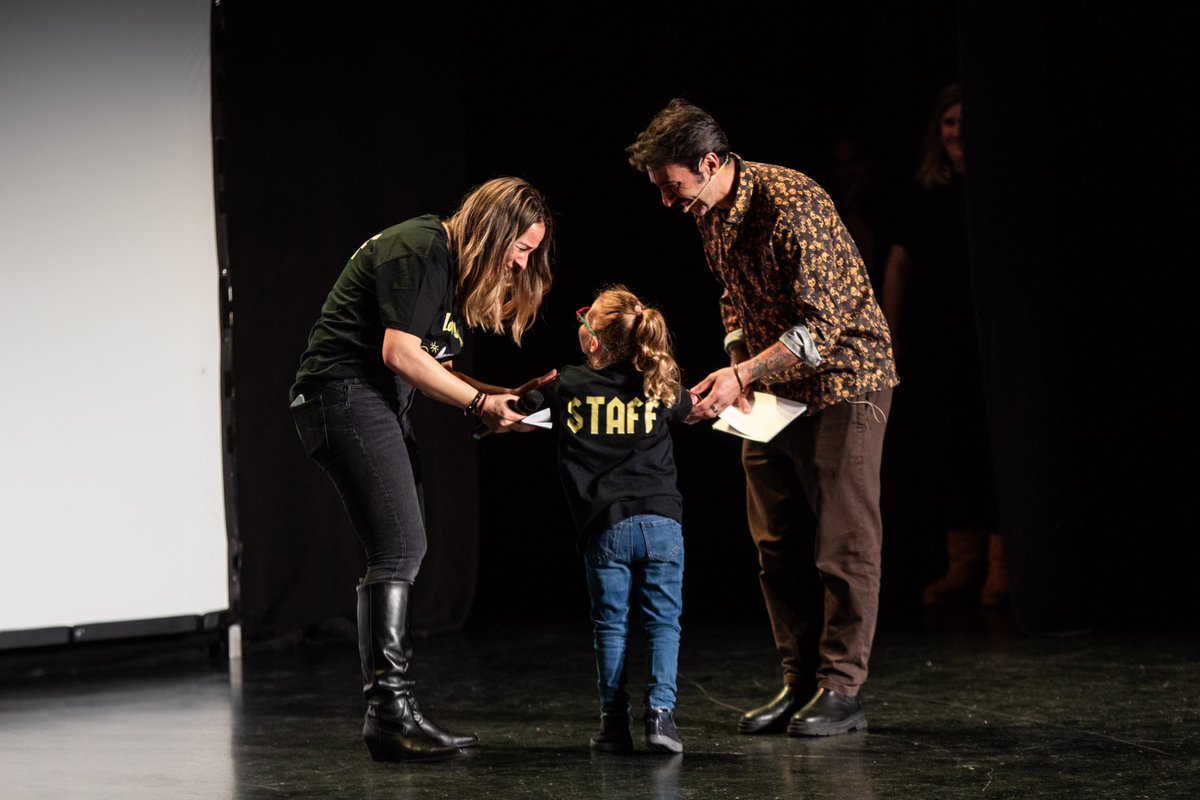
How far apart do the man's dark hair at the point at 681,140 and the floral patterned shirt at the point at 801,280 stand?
101 millimetres

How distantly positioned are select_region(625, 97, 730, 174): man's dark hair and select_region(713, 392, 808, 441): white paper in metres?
0.51

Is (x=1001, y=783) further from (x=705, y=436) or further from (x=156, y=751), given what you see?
(x=705, y=436)

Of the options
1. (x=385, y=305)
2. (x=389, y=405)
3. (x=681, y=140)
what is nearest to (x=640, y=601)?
(x=389, y=405)

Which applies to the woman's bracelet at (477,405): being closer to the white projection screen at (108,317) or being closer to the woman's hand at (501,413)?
the woman's hand at (501,413)

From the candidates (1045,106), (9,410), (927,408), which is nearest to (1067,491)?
(927,408)

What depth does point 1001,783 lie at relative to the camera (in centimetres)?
257

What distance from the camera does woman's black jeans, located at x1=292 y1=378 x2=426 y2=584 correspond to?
2854 mm

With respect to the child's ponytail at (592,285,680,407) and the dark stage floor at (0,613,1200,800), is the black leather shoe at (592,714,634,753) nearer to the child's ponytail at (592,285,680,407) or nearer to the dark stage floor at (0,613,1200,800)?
the dark stage floor at (0,613,1200,800)

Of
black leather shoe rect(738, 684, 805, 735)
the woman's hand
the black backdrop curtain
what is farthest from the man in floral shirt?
the black backdrop curtain

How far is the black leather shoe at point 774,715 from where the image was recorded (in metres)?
3.12

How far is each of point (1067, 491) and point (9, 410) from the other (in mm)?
3149

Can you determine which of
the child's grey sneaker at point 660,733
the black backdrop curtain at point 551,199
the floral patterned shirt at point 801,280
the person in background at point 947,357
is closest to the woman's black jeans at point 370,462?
the child's grey sneaker at point 660,733

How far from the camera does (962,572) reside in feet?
17.0

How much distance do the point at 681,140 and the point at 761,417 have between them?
1.98ft
